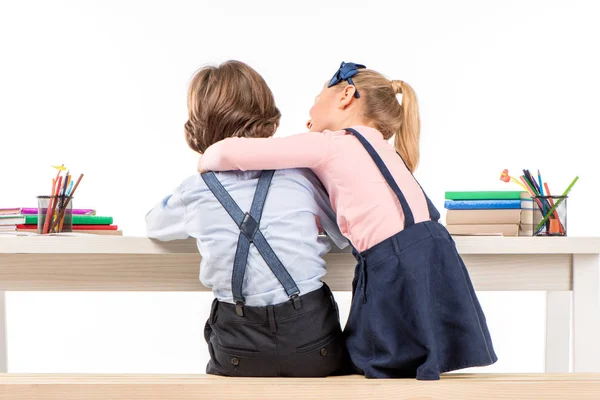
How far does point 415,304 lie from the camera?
4.75ft

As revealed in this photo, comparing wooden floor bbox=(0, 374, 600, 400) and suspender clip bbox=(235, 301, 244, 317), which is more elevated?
suspender clip bbox=(235, 301, 244, 317)

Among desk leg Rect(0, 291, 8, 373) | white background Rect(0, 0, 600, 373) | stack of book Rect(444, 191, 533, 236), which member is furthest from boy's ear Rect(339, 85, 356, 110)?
white background Rect(0, 0, 600, 373)

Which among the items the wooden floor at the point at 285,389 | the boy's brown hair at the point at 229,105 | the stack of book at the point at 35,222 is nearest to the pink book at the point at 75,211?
the stack of book at the point at 35,222

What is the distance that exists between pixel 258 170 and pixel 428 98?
5.55ft

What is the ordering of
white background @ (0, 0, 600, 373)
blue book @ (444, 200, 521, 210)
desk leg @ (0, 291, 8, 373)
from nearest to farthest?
1. blue book @ (444, 200, 521, 210)
2. desk leg @ (0, 291, 8, 373)
3. white background @ (0, 0, 600, 373)

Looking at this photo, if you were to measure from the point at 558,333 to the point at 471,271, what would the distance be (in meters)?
0.68

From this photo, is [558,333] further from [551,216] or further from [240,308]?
[240,308]

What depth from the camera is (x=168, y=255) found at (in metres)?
1.83

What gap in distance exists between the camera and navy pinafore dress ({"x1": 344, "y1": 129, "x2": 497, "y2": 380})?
57.5 inches

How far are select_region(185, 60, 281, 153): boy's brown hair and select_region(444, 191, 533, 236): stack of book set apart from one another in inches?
20.6

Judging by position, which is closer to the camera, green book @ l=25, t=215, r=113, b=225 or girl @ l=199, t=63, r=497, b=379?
girl @ l=199, t=63, r=497, b=379

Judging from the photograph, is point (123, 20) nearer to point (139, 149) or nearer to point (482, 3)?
point (139, 149)

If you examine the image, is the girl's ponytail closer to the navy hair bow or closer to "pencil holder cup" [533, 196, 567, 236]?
the navy hair bow

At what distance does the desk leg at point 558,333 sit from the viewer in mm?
2281
